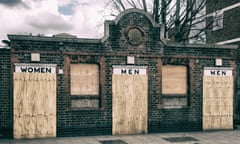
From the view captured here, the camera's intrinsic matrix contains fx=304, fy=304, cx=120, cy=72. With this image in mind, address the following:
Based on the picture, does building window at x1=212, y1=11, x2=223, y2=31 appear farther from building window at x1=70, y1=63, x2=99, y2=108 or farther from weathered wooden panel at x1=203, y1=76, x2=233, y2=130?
building window at x1=70, y1=63, x2=99, y2=108

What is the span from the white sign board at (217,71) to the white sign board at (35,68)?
7.01 m

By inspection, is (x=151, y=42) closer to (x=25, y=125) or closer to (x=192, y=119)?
(x=192, y=119)

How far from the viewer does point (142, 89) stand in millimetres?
13344

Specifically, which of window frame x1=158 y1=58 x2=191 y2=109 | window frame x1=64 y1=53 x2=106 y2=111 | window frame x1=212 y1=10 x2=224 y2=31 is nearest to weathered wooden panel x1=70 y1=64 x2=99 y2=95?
window frame x1=64 y1=53 x2=106 y2=111

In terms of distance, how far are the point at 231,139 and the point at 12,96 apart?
8929 mm

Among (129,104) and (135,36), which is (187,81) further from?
(135,36)

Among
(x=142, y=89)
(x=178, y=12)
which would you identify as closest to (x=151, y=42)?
(x=142, y=89)

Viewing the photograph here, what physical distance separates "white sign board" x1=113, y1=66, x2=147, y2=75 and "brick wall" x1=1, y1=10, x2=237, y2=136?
175 millimetres

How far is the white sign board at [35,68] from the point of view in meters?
11.9

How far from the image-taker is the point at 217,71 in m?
14.4

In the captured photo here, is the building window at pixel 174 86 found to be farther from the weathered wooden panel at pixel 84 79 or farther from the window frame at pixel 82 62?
the weathered wooden panel at pixel 84 79

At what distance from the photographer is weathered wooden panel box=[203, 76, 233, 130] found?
14250 millimetres

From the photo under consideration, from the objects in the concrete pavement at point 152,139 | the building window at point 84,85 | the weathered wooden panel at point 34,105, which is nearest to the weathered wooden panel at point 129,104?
the concrete pavement at point 152,139

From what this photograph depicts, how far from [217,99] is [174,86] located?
2.28m
